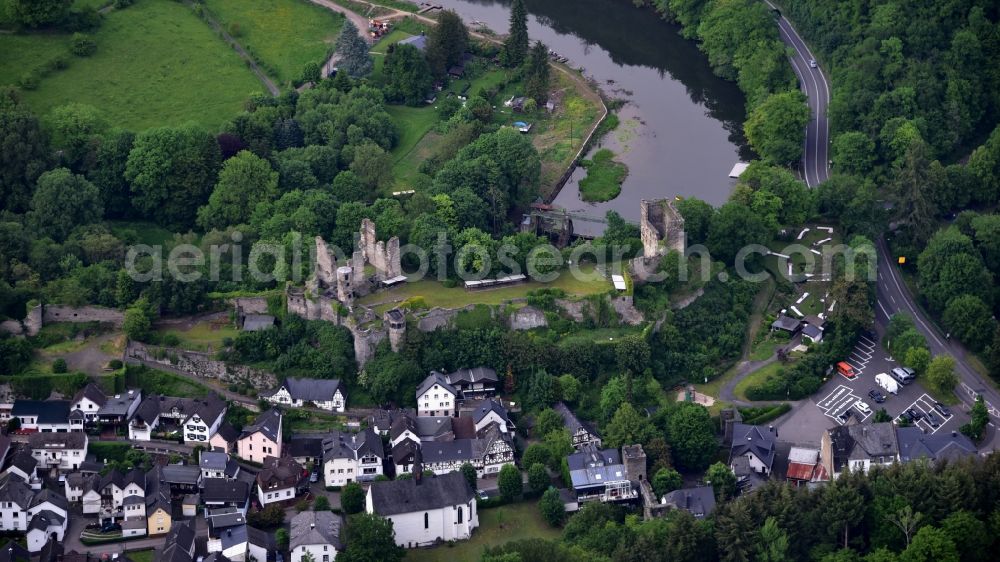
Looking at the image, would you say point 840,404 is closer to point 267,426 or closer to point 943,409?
point 943,409

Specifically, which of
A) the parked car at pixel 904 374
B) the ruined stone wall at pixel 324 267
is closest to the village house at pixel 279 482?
the ruined stone wall at pixel 324 267

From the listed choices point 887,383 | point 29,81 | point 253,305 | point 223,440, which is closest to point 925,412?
point 887,383

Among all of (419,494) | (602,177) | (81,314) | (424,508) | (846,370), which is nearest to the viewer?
(424,508)

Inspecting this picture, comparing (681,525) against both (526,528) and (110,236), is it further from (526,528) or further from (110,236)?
(110,236)

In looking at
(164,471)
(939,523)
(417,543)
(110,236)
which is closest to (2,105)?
(110,236)

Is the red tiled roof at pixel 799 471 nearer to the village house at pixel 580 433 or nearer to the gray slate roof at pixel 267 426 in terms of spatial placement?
the village house at pixel 580 433

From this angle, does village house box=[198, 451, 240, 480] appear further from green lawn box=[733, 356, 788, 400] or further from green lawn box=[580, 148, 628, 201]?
green lawn box=[580, 148, 628, 201]
